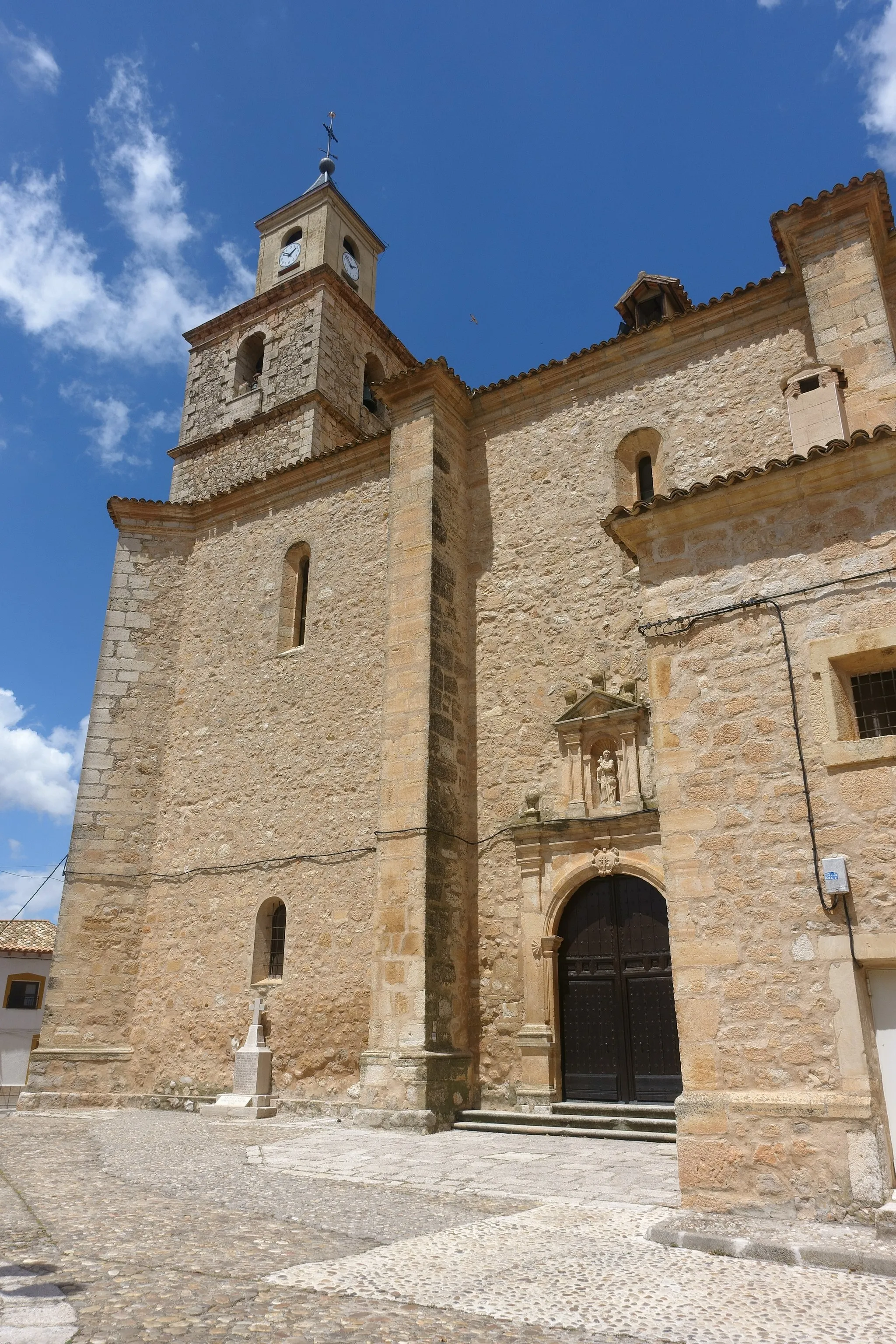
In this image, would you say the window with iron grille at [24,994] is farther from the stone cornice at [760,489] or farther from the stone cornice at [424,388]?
the stone cornice at [760,489]

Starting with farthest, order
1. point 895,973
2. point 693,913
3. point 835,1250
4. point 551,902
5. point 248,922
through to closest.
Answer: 1. point 248,922
2. point 551,902
3. point 693,913
4. point 895,973
5. point 835,1250

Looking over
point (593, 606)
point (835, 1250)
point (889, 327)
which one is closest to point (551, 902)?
point (593, 606)

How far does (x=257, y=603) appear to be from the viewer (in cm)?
1382

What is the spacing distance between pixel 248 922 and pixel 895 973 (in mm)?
8657

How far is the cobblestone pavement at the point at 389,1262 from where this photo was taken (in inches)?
126

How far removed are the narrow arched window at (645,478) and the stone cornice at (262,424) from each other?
28.5ft

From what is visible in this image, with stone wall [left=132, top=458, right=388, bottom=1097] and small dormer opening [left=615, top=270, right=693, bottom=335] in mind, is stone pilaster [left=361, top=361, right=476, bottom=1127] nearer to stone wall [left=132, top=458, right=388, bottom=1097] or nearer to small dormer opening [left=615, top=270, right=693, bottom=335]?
stone wall [left=132, top=458, right=388, bottom=1097]

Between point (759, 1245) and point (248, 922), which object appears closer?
point (759, 1245)

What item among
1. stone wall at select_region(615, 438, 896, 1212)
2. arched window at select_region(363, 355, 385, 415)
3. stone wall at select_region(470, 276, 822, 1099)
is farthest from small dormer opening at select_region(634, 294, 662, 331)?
arched window at select_region(363, 355, 385, 415)

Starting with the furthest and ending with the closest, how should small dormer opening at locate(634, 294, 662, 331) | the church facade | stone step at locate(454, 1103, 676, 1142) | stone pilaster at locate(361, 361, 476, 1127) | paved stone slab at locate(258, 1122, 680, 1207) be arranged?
1. small dormer opening at locate(634, 294, 662, 331)
2. stone pilaster at locate(361, 361, 476, 1127)
3. stone step at locate(454, 1103, 676, 1142)
4. paved stone slab at locate(258, 1122, 680, 1207)
5. the church facade

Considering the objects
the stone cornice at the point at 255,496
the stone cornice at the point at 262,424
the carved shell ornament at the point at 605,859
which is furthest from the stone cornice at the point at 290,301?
the carved shell ornament at the point at 605,859

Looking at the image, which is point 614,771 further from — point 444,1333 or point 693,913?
point 444,1333

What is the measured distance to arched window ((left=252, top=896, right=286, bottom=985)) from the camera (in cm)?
1162

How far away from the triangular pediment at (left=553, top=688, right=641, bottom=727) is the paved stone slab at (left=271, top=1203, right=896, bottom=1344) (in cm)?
585
